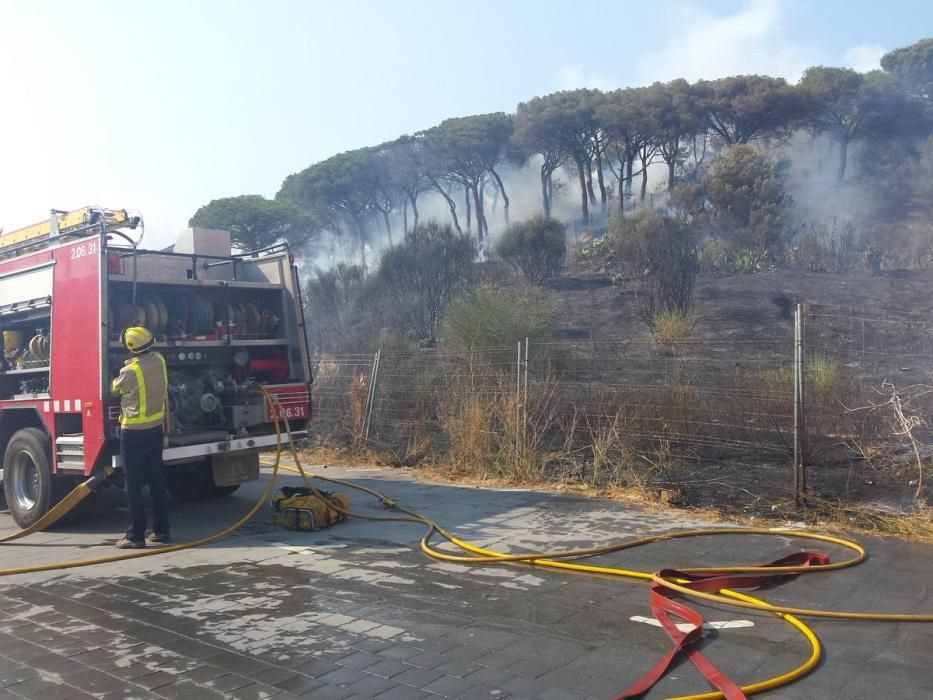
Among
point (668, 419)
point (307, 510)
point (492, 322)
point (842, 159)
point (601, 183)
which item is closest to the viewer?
point (307, 510)

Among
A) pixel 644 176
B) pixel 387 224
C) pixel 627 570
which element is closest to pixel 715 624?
pixel 627 570

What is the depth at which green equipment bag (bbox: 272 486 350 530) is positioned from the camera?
7.54 metres

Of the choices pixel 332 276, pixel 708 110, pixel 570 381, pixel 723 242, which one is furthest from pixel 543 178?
pixel 570 381

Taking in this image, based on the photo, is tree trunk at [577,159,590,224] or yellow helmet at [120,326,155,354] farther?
tree trunk at [577,159,590,224]

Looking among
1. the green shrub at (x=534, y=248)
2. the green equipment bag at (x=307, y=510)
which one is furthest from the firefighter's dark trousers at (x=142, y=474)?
the green shrub at (x=534, y=248)

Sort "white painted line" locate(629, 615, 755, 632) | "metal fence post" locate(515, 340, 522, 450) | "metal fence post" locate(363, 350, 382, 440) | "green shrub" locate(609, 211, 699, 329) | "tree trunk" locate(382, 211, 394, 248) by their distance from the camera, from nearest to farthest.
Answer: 1. "white painted line" locate(629, 615, 755, 632)
2. "metal fence post" locate(515, 340, 522, 450)
3. "metal fence post" locate(363, 350, 382, 440)
4. "green shrub" locate(609, 211, 699, 329)
5. "tree trunk" locate(382, 211, 394, 248)

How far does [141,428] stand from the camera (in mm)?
7020

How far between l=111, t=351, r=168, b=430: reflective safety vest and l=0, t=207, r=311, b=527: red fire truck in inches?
14.6

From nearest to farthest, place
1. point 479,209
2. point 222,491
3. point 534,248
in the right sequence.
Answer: point 222,491, point 534,248, point 479,209

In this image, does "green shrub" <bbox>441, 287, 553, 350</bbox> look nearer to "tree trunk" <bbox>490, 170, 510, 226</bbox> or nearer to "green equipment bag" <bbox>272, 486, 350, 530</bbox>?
"green equipment bag" <bbox>272, 486, 350, 530</bbox>

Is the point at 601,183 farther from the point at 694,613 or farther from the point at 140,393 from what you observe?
the point at 694,613

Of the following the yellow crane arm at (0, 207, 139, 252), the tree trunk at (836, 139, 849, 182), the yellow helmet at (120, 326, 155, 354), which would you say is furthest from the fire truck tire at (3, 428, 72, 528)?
the tree trunk at (836, 139, 849, 182)

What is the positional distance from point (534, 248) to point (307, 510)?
1944 cm

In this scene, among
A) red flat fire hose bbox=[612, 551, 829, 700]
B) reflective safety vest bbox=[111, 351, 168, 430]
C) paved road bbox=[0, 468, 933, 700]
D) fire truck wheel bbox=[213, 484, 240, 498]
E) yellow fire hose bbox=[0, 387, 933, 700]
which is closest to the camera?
red flat fire hose bbox=[612, 551, 829, 700]
